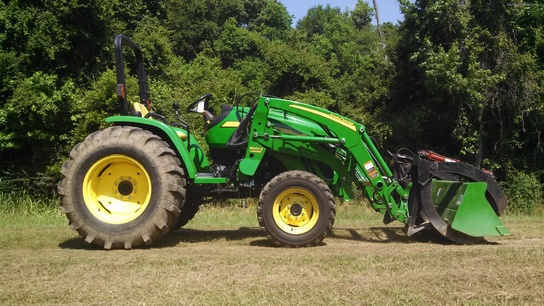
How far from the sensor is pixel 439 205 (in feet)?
24.1

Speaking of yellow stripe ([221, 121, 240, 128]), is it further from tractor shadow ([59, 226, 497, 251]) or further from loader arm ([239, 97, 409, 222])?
tractor shadow ([59, 226, 497, 251])

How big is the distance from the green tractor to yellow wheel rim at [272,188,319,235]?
0.01m

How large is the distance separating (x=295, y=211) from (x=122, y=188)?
211cm

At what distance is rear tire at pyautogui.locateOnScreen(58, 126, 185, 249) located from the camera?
644 centimetres

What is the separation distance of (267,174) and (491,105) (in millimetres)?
9334

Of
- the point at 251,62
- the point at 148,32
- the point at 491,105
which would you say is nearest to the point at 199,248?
the point at 491,105

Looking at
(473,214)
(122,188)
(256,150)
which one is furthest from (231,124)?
(473,214)

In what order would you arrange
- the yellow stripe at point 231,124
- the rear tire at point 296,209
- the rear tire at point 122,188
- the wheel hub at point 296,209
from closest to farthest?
the rear tire at point 122,188, the rear tire at point 296,209, the wheel hub at point 296,209, the yellow stripe at point 231,124

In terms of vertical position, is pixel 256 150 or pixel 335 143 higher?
pixel 335 143

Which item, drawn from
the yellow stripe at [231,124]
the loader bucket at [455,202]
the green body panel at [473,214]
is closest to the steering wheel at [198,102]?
the yellow stripe at [231,124]

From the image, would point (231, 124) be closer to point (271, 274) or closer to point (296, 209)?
point (296, 209)

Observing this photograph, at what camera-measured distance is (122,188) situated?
269 inches

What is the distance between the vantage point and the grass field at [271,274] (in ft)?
15.1

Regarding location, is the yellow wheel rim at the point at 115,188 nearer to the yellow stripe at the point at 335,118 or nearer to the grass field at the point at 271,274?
the grass field at the point at 271,274
